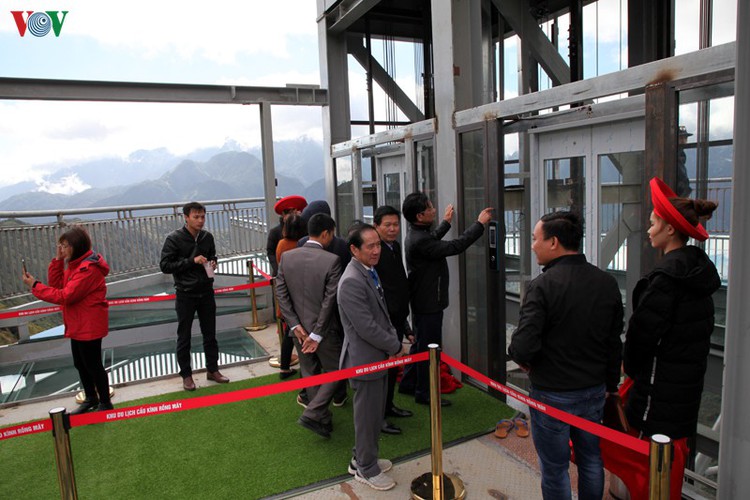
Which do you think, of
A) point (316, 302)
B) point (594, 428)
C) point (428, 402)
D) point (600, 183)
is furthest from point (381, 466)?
point (600, 183)

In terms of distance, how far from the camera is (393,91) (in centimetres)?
911

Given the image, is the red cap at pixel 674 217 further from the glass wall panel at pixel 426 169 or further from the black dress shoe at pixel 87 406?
the black dress shoe at pixel 87 406

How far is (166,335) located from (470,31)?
5.78m

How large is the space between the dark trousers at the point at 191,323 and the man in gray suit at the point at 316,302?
61.7 inches

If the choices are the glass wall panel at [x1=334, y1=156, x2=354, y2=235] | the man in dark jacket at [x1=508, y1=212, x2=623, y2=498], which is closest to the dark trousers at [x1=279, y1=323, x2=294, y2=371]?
the glass wall panel at [x1=334, y1=156, x2=354, y2=235]

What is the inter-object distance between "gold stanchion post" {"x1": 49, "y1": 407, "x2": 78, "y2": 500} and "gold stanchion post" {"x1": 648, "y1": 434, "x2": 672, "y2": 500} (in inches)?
101

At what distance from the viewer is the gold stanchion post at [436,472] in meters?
3.10

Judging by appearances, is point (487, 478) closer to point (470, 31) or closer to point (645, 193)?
point (645, 193)

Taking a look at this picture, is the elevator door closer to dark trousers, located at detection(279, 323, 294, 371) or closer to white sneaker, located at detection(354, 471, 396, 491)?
white sneaker, located at detection(354, 471, 396, 491)

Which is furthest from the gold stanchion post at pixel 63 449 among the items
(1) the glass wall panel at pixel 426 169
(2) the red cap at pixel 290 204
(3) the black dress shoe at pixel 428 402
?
(1) the glass wall panel at pixel 426 169

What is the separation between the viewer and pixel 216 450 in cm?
412

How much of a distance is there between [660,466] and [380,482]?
1923mm

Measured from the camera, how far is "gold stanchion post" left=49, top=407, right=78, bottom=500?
2.43 metres

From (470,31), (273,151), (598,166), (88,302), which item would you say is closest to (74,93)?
(273,151)
